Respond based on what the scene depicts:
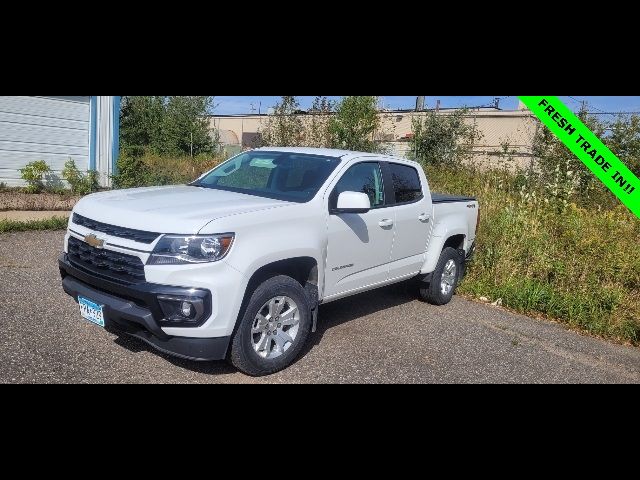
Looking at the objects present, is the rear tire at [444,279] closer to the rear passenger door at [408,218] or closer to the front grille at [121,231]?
the rear passenger door at [408,218]

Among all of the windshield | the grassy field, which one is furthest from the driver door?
the grassy field

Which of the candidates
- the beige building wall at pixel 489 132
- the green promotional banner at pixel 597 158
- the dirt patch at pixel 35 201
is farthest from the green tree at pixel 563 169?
the dirt patch at pixel 35 201

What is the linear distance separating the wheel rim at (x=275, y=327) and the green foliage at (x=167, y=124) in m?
19.3

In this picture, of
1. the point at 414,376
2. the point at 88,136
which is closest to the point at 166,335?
the point at 414,376

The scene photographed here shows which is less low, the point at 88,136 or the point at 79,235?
the point at 88,136

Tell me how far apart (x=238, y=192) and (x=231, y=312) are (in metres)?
1.51

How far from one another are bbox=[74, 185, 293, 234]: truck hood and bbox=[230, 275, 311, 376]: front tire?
67 cm

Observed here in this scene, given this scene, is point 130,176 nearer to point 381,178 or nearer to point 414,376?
point 381,178

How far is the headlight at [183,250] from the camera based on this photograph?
11.8 ft

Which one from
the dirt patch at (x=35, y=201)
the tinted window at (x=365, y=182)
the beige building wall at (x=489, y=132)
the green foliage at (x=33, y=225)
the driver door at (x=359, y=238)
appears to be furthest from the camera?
the beige building wall at (x=489, y=132)

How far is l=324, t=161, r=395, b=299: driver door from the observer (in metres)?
4.65

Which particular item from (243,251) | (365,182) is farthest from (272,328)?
(365,182)

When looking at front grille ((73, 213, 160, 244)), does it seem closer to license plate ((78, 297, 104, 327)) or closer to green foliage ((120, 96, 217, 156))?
license plate ((78, 297, 104, 327))

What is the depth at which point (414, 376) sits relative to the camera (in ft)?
14.5
